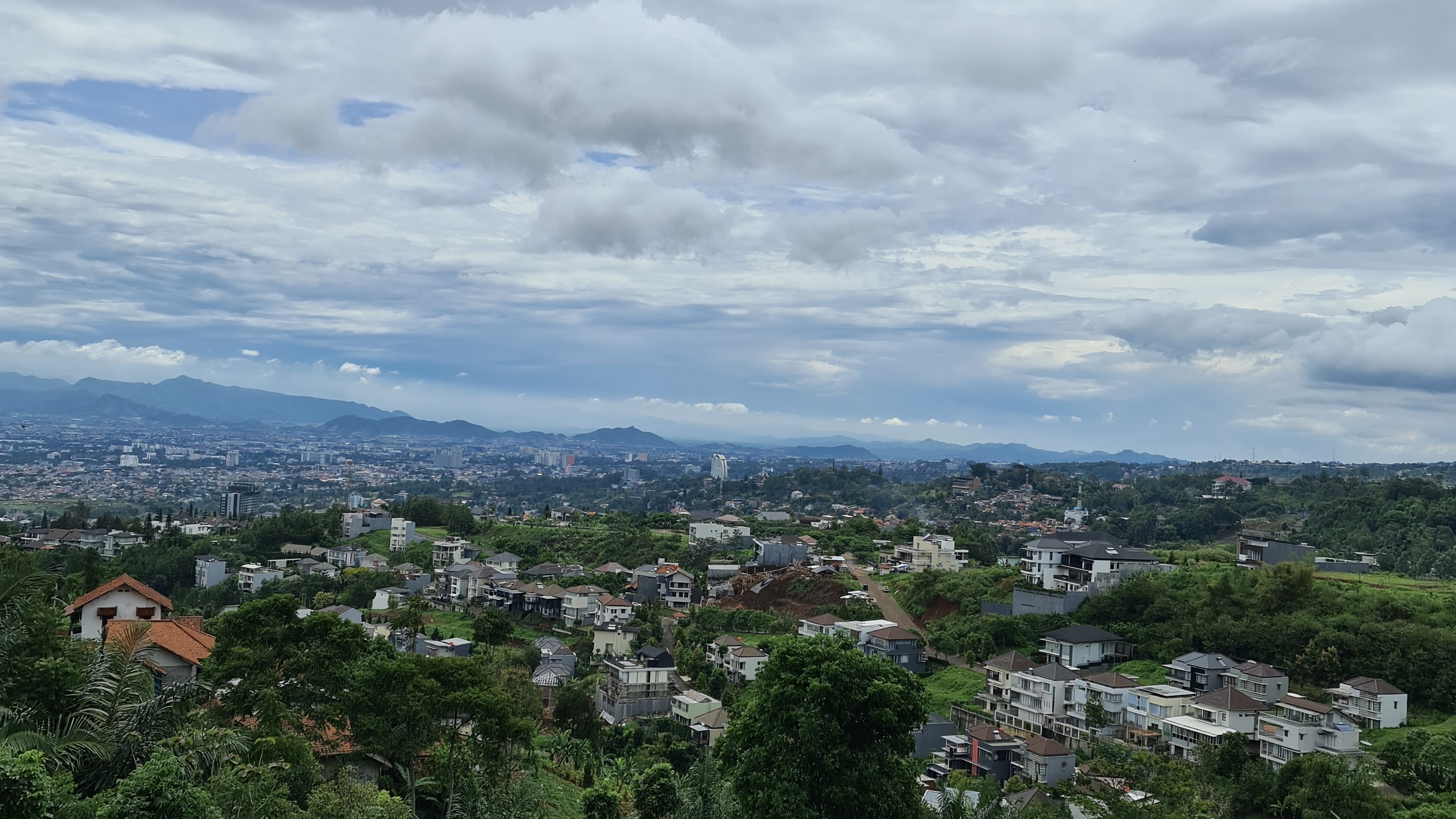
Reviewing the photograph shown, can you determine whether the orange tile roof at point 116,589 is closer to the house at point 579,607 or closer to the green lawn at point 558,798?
the green lawn at point 558,798

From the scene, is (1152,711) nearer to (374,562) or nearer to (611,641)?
(611,641)

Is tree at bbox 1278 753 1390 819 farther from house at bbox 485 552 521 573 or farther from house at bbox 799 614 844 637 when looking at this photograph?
house at bbox 485 552 521 573

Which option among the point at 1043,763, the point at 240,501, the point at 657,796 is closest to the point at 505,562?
the point at 1043,763

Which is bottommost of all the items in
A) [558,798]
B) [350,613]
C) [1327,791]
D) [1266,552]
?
[350,613]

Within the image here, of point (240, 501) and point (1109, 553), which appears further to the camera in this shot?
point (240, 501)

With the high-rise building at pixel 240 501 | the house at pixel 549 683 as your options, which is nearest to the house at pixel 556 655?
the house at pixel 549 683
